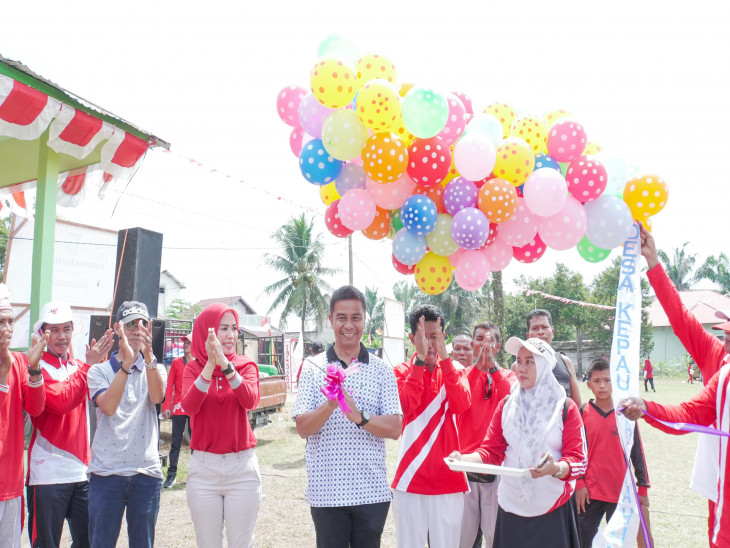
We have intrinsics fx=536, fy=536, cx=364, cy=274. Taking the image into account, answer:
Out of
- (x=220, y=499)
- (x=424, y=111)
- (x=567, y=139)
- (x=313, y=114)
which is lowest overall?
(x=220, y=499)

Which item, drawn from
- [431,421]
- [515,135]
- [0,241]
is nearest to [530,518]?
[431,421]

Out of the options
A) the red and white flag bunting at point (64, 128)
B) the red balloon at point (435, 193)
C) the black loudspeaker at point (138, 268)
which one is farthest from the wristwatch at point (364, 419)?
the black loudspeaker at point (138, 268)

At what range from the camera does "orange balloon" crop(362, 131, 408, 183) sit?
11.9 feet

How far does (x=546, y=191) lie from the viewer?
3.62 m

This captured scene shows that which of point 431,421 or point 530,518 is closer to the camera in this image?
point 530,518

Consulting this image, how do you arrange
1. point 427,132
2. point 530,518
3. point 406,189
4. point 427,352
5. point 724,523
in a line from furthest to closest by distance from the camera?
1. point 406,189
2. point 427,132
3. point 427,352
4. point 530,518
5. point 724,523

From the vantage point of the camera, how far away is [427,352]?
3238 mm

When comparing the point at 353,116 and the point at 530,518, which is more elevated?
the point at 353,116

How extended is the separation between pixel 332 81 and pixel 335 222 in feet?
3.74

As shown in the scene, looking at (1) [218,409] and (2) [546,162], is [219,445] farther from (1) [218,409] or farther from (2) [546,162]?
(2) [546,162]

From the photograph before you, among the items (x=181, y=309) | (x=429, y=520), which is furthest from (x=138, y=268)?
(x=181, y=309)

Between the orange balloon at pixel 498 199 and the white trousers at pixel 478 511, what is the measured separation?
6.11 feet

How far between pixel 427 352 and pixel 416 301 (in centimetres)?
4227

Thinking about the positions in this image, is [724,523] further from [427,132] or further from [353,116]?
[353,116]
